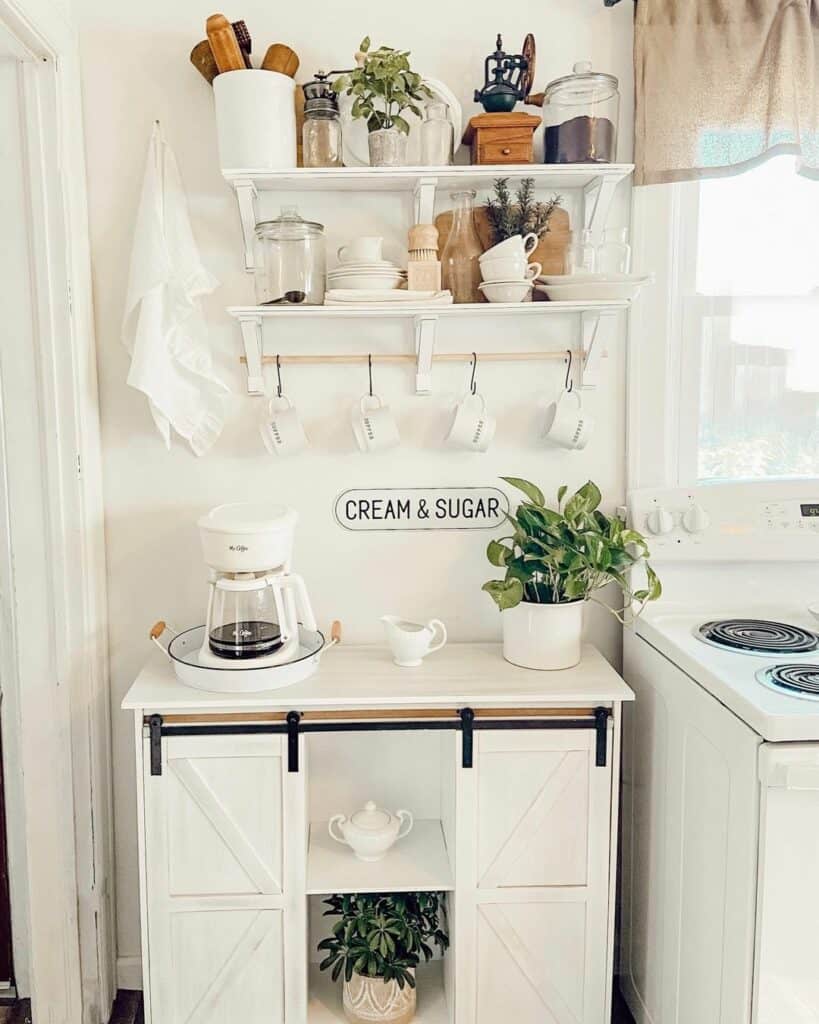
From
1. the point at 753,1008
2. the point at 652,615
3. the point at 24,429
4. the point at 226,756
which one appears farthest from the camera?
the point at 652,615

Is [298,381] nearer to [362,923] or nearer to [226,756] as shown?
[226,756]

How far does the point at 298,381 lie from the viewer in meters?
2.03

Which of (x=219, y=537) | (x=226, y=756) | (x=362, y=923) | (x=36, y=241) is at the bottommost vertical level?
(x=362, y=923)

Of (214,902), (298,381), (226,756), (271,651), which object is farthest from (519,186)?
(214,902)

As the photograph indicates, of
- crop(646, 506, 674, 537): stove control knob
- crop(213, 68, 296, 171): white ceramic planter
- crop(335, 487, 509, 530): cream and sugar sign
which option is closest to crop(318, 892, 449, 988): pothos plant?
crop(335, 487, 509, 530): cream and sugar sign

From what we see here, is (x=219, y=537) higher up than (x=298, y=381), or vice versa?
(x=298, y=381)

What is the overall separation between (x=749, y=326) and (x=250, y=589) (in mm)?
1252

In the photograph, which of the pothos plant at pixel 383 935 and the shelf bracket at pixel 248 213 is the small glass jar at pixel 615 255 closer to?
the shelf bracket at pixel 248 213

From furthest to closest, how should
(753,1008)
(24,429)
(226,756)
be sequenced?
(24,429) < (226,756) < (753,1008)

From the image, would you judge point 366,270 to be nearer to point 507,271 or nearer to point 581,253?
point 507,271

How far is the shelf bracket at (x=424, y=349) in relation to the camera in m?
1.89

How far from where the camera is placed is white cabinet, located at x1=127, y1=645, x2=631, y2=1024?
5.73 feet

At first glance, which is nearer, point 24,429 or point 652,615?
point 24,429

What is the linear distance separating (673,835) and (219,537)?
3.46 feet
